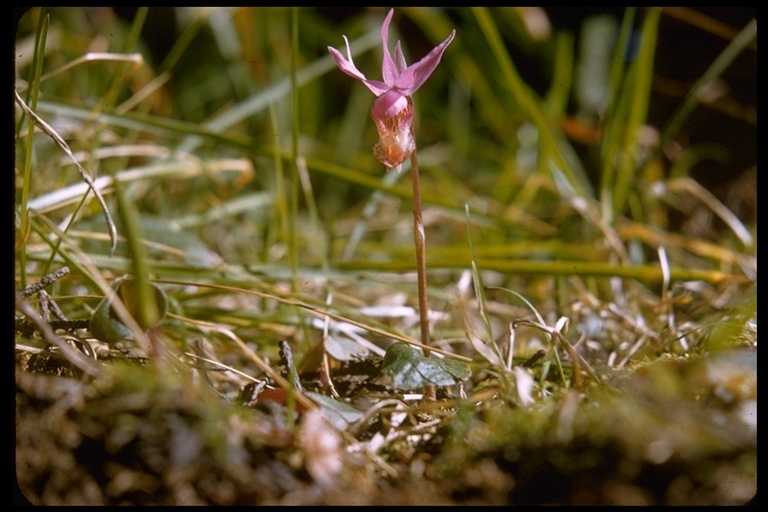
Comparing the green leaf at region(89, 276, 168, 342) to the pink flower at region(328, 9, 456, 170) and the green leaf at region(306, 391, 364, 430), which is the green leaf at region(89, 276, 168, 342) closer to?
the green leaf at region(306, 391, 364, 430)

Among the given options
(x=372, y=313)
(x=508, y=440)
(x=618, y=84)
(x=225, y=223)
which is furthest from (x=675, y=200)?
(x=508, y=440)

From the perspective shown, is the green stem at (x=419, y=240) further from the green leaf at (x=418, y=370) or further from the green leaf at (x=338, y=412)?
the green leaf at (x=338, y=412)

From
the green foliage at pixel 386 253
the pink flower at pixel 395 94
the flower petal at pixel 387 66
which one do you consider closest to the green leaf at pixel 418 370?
the green foliage at pixel 386 253

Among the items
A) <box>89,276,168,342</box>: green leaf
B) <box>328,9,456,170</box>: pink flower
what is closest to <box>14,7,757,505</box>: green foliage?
<box>89,276,168,342</box>: green leaf

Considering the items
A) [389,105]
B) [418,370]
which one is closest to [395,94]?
[389,105]

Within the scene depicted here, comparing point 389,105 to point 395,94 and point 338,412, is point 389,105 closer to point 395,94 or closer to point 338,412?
point 395,94

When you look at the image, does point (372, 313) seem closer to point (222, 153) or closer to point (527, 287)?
point (527, 287)
